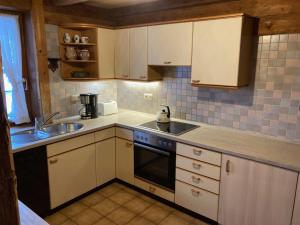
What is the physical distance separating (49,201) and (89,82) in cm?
157

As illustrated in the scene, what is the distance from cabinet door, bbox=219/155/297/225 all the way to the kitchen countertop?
7 cm

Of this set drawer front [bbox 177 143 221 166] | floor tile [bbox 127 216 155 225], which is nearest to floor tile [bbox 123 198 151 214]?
floor tile [bbox 127 216 155 225]

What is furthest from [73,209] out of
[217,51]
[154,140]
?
[217,51]

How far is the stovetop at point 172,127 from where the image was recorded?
2545 mm

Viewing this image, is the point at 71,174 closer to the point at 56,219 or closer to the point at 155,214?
the point at 56,219

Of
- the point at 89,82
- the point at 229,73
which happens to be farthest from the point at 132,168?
the point at 229,73

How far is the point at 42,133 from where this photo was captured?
269cm

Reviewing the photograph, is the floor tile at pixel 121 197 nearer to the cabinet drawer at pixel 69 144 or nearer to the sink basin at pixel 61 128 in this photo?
the cabinet drawer at pixel 69 144

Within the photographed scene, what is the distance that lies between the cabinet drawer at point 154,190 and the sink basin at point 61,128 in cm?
93

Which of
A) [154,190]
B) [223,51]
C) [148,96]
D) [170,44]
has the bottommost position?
[154,190]

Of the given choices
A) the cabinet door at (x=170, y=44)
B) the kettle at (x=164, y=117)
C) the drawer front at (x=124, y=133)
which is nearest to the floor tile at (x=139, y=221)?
the drawer front at (x=124, y=133)

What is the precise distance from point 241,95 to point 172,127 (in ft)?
2.61

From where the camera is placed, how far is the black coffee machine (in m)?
3.02

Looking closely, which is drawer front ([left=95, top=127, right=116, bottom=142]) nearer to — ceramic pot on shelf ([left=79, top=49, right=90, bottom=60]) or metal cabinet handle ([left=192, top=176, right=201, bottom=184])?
ceramic pot on shelf ([left=79, top=49, right=90, bottom=60])
